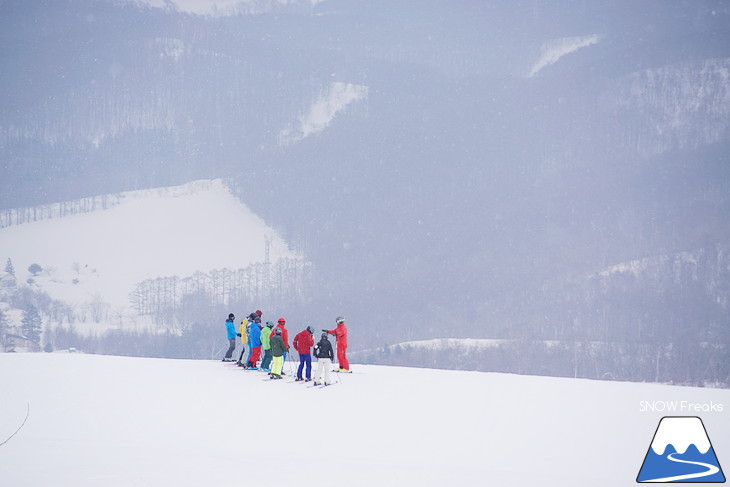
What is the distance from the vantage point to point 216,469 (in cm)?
1509

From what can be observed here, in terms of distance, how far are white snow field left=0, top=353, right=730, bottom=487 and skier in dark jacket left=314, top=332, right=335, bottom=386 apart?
58 cm

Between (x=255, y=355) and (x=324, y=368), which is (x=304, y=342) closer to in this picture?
(x=324, y=368)

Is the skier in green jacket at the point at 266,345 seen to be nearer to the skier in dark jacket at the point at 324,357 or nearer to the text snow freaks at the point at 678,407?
the skier in dark jacket at the point at 324,357

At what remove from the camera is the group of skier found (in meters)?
24.1

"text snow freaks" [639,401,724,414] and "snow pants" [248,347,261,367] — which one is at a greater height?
"snow pants" [248,347,261,367]

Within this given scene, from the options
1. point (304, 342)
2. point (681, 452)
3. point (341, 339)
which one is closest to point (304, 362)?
point (341, 339)

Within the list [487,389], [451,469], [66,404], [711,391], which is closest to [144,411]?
[66,404]

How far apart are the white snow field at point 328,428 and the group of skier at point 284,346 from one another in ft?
1.66

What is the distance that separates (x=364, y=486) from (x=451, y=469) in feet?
8.78

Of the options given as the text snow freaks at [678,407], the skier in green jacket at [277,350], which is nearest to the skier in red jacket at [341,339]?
the skier in green jacket at [277,350]

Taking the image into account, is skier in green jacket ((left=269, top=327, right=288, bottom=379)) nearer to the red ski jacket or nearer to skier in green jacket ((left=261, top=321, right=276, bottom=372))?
the red ski jacket

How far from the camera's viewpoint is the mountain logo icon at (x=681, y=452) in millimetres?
13477

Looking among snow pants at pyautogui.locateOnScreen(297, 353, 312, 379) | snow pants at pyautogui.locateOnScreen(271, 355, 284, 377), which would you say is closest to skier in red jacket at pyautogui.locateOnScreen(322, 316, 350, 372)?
snow pants at pyautogui.locateOnScreen(297, 353, 312, 379)

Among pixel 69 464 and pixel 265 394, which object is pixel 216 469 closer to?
pixel 69 464
